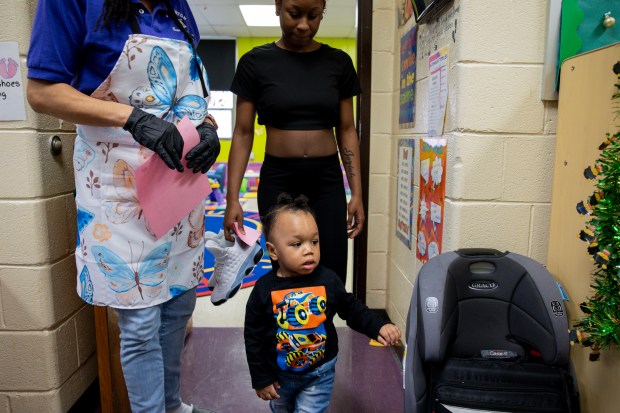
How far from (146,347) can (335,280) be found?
20.8 inches

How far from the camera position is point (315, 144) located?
5.18 feet

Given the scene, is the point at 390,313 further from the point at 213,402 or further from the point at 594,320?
the point at 594,320

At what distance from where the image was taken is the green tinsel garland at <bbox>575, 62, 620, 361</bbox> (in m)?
0.86

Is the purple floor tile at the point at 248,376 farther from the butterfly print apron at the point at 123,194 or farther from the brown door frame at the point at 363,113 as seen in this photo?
the butterfly print apron at the point at 123,194

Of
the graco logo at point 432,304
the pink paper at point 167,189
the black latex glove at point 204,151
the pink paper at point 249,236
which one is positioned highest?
the black latex glove at point 204,151

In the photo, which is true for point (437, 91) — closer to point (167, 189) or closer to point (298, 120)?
point (298, 120)

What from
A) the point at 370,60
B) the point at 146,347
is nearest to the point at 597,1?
the point at 370,60

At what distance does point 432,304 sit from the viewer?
112 cm

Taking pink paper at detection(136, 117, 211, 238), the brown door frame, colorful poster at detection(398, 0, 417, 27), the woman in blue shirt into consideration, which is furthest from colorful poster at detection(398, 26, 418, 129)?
pink paper at detection(136, 117, 211, 238)

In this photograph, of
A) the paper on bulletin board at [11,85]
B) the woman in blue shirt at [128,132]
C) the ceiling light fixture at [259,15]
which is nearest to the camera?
the woman in blue shirt at [128,132]

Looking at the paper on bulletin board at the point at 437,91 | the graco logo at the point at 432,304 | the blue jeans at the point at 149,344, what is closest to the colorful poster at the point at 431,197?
the paper on bulletin board at the point at 437,91

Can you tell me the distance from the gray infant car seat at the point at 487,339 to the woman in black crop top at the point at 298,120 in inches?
20.2

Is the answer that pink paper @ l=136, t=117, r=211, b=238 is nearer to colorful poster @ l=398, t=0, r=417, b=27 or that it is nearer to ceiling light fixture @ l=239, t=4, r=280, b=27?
colorful poster @ l=398, t=0, r=417, b=27

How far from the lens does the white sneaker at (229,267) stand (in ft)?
4.70
